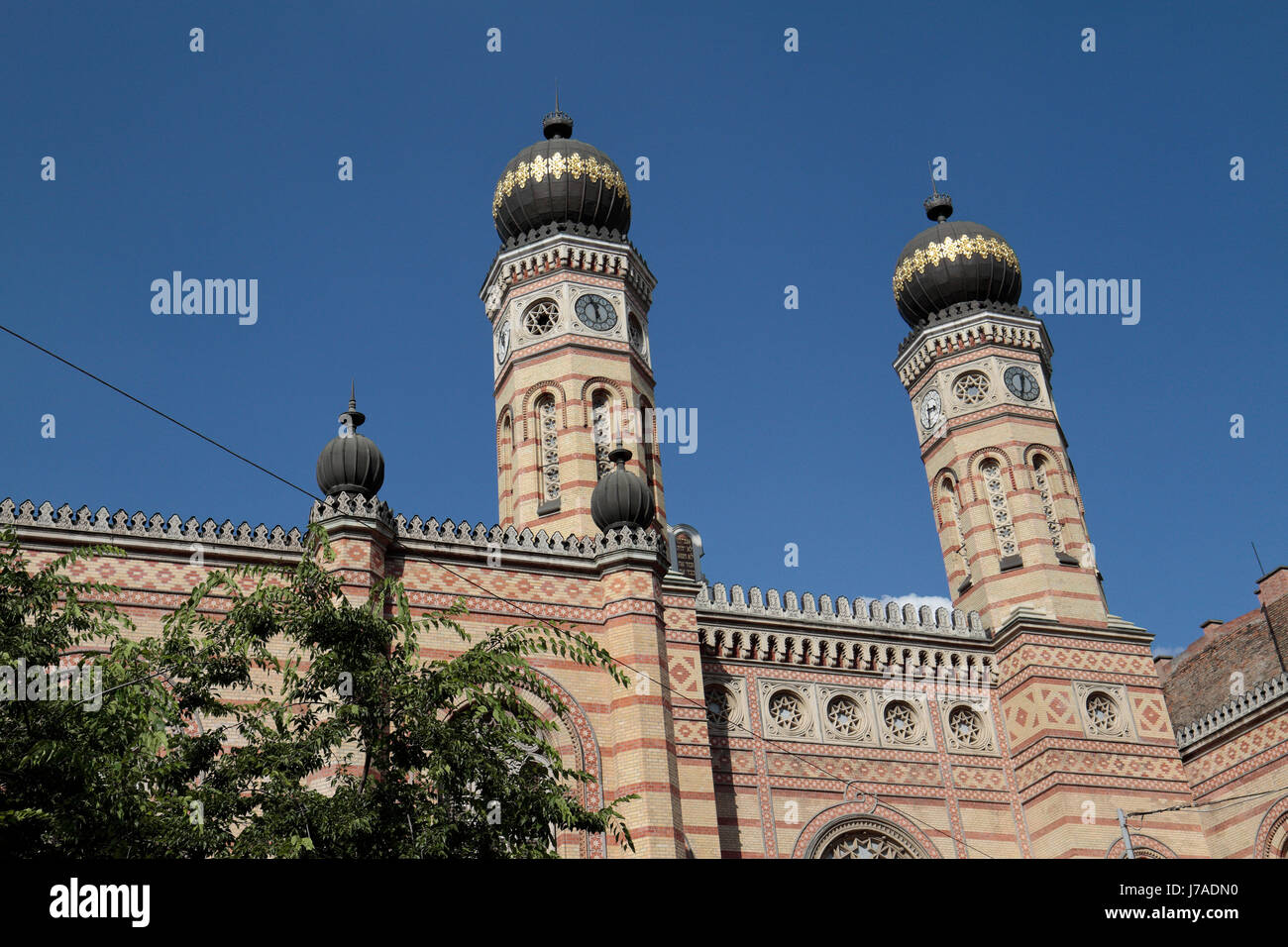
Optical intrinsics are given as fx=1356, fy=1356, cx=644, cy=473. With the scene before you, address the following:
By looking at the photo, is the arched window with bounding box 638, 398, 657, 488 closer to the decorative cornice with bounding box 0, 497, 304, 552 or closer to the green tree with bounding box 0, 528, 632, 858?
the decorative cornice with bounding box 0, 497, 304, 552

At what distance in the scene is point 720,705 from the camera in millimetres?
18625

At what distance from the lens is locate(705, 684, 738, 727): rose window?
18.5 m

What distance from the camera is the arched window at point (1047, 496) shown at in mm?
21844

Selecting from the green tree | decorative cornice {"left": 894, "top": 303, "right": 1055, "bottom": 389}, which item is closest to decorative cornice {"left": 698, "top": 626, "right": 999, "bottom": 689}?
decorative cornice {"left": 894, "top": 303, "right": 1055, "bottom": 389}

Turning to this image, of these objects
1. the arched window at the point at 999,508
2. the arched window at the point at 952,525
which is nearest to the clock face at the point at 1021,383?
the arched window at the point at 999,508

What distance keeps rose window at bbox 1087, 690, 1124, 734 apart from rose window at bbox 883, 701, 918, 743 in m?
2.56

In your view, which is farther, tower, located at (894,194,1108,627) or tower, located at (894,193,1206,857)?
tower, located at (894,194,1108,627)

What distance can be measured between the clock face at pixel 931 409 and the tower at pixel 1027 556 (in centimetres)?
3

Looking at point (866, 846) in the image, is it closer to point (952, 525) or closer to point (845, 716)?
point (845, 716)

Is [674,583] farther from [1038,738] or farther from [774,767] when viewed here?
[1038,738]

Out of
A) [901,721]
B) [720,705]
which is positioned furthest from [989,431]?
[720,705]

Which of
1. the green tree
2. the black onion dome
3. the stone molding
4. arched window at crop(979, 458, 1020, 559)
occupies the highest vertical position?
the black onion dome

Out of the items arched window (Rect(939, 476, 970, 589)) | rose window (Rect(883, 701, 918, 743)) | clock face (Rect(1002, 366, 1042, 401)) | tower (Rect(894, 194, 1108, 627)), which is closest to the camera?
rose window (Rect(883, 701, 918, 743))

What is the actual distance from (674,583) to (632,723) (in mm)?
2356
